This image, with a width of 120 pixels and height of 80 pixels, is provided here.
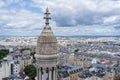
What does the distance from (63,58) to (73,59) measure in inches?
140

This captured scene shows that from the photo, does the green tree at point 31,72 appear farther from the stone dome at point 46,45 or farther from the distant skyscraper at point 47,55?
the stone dome at point 46,45

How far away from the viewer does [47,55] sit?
12305 millimetres

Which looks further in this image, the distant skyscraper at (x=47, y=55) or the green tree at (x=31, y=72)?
the green tree at (x=31, y=72)

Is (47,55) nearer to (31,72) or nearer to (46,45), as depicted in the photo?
(46,45)

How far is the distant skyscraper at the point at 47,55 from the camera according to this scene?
40.4ft

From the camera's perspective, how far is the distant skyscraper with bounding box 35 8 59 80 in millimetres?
12305

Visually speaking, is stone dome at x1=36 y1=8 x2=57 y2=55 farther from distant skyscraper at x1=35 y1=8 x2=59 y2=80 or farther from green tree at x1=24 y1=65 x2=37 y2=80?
green tree at x1=24 y1=65 x2=37 y2=80

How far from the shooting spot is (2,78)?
2047 inches

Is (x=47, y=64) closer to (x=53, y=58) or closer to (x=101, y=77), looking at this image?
(x=53, y=58)

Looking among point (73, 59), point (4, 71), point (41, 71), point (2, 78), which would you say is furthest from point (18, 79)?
point (73, 59)

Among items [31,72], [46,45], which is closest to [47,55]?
[46,45]

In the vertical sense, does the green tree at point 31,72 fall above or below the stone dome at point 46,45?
below

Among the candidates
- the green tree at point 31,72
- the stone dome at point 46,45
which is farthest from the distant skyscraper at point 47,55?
the green tree at point 31,72

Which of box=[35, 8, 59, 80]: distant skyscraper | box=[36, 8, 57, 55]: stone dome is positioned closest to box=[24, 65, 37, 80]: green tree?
box=[35, 8, 59, 80]: distant skyscraper
